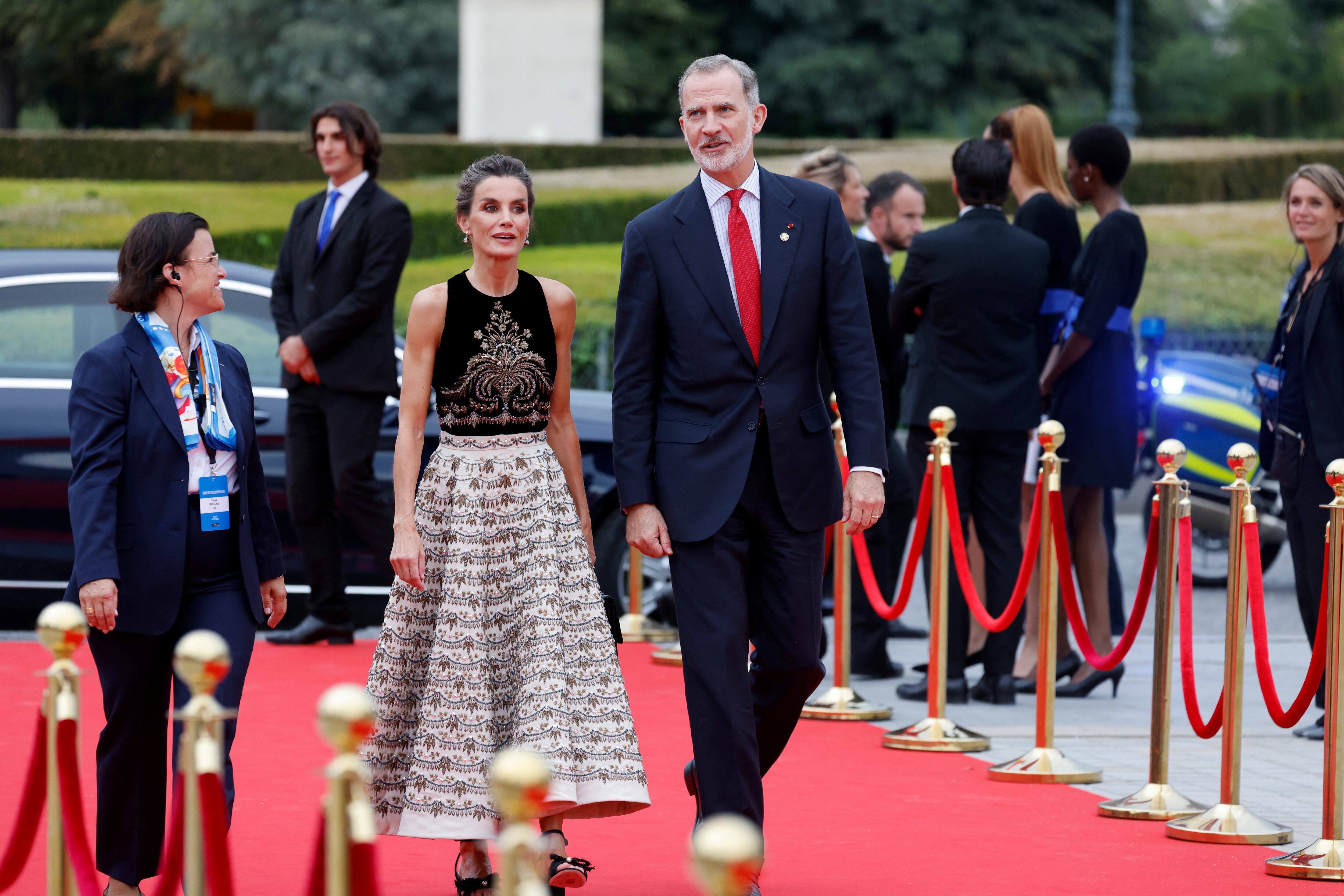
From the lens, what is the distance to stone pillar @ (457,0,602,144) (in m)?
26.8

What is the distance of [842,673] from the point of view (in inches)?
293

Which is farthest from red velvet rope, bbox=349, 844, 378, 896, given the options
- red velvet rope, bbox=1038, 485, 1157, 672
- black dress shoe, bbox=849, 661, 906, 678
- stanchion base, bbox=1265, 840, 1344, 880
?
black dress shoe, bbox=849, 661, 906, 678

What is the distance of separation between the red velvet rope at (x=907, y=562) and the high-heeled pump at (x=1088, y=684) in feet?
2.88

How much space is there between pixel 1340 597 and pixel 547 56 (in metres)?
23.2

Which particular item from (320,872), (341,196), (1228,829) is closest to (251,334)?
(341,196)

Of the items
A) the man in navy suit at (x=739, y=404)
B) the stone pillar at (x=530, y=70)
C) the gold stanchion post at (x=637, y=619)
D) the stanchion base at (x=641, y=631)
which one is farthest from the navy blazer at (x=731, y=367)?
the stone pillar at (x=530, y=70)

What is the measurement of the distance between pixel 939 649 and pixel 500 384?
2.61m

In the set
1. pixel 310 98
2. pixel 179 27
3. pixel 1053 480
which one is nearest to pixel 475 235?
pixel 1053 480

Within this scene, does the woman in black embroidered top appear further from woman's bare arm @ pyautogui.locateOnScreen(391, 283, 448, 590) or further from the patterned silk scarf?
the patterned silk scarf

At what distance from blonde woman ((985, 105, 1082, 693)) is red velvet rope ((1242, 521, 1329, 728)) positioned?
2.21 meters

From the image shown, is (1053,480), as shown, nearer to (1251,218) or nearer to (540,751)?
(540,751)

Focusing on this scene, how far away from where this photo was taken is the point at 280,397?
28.0 ft

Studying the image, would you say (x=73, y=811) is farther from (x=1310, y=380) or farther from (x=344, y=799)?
(x=1310, y=380)

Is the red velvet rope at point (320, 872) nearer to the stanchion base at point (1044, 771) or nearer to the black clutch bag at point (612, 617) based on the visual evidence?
the black clutch bag at point (612, 617)
